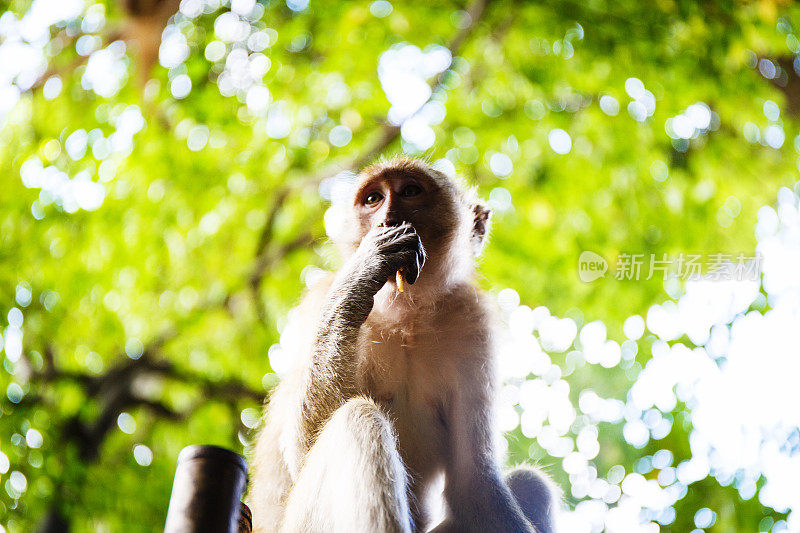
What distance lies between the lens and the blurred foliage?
5.17m

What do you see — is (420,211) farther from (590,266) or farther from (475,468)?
(590,266)

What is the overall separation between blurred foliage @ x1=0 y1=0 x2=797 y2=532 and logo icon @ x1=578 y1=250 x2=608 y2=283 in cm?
7

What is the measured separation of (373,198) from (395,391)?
2.54ft

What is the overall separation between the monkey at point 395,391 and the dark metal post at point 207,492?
393 mm

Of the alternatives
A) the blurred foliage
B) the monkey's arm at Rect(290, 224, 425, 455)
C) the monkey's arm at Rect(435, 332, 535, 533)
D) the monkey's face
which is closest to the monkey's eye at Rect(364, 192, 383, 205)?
the monkey's face

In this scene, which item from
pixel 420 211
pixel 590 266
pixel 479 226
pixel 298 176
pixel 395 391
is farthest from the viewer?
pixel 298 176

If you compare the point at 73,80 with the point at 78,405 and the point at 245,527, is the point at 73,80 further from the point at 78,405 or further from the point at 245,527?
the point at 245,527

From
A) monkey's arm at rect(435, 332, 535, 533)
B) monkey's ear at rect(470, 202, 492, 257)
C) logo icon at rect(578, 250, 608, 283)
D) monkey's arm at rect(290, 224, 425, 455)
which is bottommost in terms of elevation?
logo icon at rect(578, 250, 608, 283)

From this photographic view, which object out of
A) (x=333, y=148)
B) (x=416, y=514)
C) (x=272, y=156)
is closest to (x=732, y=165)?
(x=333, y=148)

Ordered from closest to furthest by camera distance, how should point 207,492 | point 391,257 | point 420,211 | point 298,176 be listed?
point 207,492, point 391,257, point 420,211, point 298,176

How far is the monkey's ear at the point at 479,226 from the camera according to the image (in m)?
3.10

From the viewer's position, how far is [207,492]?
180cm

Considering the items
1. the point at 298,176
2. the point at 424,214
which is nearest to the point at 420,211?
the point at 424,214

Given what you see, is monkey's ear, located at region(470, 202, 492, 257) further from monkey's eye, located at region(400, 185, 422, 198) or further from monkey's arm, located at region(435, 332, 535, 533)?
monkey's arm, located at region(435, 332, 535, 533)
